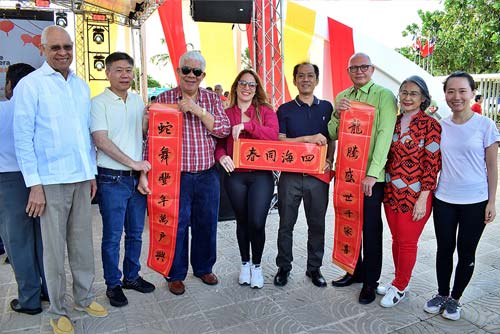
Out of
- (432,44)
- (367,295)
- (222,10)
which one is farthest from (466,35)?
(367,295)

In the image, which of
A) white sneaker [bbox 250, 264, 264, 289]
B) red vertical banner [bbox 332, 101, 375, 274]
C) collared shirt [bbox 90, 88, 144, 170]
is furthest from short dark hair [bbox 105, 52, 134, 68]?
white sneaker [bbox 250, 264, 264, 289]

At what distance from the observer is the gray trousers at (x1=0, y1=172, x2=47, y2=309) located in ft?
8.23

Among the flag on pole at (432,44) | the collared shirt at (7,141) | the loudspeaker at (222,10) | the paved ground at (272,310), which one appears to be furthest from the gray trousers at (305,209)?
the flag on pole at (432,44)

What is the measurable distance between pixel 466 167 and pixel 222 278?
1.97 m

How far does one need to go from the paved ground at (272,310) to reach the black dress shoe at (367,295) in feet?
0.13

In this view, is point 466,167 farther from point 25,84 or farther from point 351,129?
point 25,84

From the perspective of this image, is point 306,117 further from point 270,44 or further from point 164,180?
point 270,44

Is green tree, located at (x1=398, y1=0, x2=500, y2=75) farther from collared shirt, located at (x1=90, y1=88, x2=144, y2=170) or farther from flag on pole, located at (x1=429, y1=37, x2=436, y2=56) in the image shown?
collared shirt, located at (x1=90, y1=88, x2=144, y2=170)

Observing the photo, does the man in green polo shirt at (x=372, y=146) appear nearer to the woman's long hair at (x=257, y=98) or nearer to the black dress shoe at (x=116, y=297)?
the woman's long hair at (x=257, y=98)

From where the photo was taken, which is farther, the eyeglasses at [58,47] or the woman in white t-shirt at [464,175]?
the woman in white t-shirt at [464,175]

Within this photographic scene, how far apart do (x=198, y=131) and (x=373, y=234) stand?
143cm

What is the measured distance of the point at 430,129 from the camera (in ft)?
8.16

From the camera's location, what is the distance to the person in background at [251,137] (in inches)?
112

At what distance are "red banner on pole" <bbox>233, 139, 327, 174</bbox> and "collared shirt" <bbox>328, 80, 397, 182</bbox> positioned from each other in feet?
0.95
